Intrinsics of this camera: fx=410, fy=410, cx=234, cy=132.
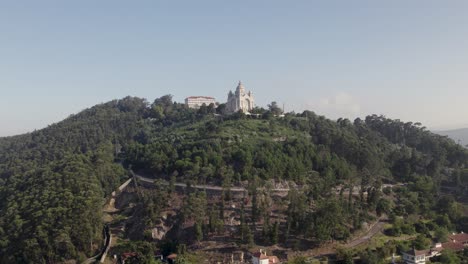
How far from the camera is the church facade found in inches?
3907

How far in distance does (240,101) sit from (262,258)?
5949 cm

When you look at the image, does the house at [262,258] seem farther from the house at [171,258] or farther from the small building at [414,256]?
the small building at [414,256]

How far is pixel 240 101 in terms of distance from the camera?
99.3m

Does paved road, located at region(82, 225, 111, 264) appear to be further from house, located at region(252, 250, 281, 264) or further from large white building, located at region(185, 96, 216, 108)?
large white building, located at region(185, 96, 216, 108)

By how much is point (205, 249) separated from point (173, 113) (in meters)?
67.2

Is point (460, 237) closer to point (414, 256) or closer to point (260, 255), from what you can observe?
point (414, 256)

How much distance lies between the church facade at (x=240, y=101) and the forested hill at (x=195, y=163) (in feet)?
14.4

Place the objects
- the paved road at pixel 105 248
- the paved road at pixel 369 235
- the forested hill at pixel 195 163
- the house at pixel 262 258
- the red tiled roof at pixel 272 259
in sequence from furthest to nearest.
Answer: the forested hill at pixel 195 163 → the paved road at pixel 369 235 → the paved road at pixel 105 248 → the red tiled roof at pixel 272 259 → the house at pixel 262 258

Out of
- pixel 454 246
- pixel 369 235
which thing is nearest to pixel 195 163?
pixel 369 235

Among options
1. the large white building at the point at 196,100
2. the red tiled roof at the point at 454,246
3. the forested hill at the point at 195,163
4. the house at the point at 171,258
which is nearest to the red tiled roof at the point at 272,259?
the house at the point at 171,258

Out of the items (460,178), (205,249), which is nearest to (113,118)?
(205,249)

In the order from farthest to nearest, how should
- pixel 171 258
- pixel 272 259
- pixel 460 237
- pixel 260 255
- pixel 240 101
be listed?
pixel 240 101 → pixel 460 237 → pixel 171 258 → pixel 272 259 → pixel 260 255

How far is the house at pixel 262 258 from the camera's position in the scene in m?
43.6

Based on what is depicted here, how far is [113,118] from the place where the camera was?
398 ft
